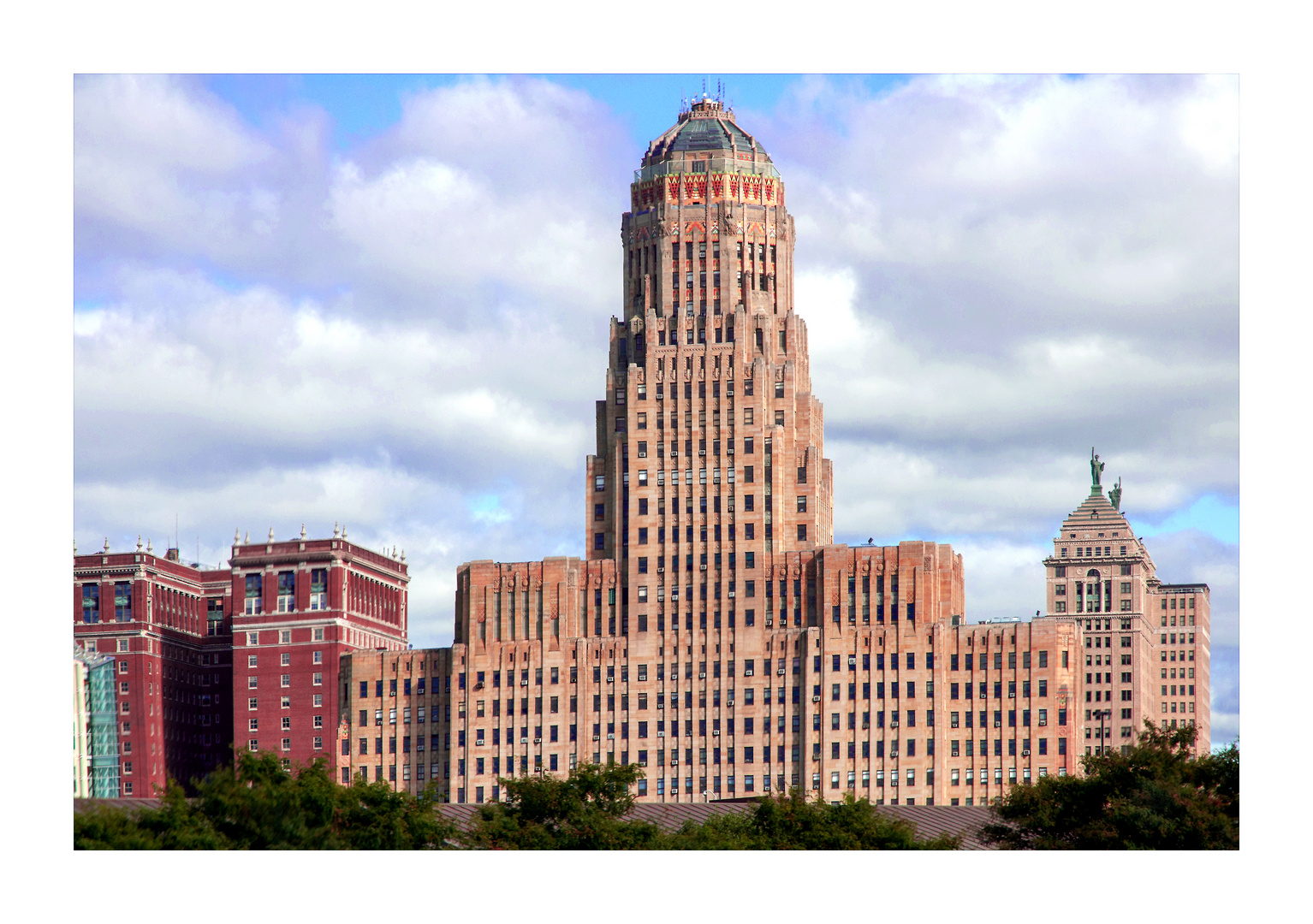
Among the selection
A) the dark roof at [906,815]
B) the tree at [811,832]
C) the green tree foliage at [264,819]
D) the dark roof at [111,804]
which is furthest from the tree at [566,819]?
the dark roof at [111,804]

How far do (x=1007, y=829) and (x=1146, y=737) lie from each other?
38.8ft

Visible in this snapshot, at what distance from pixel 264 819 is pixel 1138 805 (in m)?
49.0

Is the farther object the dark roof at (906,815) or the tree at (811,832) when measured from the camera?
the dark roof at (906,815)

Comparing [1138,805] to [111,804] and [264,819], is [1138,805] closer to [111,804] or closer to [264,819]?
[264,819]

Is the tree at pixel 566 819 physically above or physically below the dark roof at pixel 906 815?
above

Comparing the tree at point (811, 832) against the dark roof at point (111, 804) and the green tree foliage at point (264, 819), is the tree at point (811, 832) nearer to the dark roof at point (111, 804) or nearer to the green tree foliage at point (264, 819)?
the green tree foliage at point (264, 819)

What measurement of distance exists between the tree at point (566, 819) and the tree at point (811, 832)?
3526 millimetres

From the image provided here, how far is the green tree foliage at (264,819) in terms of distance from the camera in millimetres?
118250

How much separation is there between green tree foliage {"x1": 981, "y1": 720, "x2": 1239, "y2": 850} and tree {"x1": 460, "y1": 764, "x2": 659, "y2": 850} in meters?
23.3

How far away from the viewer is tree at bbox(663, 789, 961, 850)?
13950cm

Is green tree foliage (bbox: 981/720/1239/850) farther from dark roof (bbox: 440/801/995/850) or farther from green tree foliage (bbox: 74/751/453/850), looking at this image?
green tree foliage (bbox: 74/751/453/850)

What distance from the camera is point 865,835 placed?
142 m
